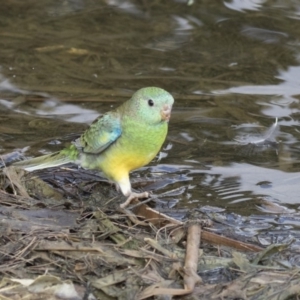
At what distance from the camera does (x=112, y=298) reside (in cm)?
513

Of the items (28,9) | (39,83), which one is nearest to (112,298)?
(39,83)

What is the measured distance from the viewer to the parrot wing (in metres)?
6.61

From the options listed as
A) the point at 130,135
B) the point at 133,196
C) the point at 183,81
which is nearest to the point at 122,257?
the point at 133,196

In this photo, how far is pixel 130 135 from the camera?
651 centimetres

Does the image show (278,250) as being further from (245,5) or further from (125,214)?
(245,5)

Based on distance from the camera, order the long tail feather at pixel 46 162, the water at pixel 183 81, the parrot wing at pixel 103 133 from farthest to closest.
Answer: the water at pixel 183 81 < the long tail feather at pixel 46 162 < the parrot wing at pixel 103 133

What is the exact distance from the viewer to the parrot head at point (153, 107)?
21.3 feet

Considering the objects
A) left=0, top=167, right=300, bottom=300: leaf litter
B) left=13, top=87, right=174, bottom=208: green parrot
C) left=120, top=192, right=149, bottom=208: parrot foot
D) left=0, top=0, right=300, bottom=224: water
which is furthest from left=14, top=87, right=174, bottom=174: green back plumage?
left=0, top=0, right=300, bottom=224: water

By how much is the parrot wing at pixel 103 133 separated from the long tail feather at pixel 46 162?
0.29 metres

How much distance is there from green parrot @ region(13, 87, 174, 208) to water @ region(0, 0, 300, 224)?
27.5 inches

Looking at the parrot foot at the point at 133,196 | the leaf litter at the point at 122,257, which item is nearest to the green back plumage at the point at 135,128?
the parrot foot at the point at 133,196

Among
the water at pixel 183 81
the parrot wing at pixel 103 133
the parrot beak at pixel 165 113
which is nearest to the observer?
the parrot beak at pixel 165 113

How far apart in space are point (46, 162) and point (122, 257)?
6.04 feet

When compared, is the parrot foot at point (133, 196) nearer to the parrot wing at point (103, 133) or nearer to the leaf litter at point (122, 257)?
the leaf litter at point (122, 257)
